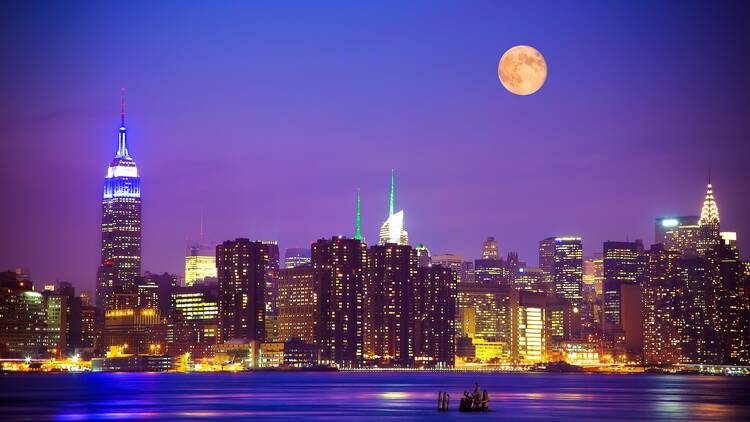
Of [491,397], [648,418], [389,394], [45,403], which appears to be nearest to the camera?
[648,418]

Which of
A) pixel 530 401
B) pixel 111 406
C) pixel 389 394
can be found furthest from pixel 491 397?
pixel 111 406

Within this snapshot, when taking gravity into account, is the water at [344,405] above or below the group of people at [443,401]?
below

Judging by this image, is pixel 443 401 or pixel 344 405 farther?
pixel 344 405

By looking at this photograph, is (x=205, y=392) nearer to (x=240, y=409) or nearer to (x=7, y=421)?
(x=240, y=409)

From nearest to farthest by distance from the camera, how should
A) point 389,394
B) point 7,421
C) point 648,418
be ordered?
1. point 7,421
2. point 648,418
3. point 389,394

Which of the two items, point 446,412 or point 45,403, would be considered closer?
point 446,412

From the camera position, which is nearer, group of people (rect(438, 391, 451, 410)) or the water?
the water

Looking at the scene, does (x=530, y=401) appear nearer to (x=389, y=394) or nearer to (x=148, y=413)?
(x=389, y=394)

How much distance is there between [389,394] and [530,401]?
91.5ft

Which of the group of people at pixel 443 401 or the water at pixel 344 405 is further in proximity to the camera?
the group of people at pixel 443 401

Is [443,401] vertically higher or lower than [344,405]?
higher

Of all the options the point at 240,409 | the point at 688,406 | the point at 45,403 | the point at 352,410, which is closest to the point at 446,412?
the point at 352,410

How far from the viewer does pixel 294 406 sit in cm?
15075

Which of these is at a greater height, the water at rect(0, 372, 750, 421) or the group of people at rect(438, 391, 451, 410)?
the group of people at rect(438, 391, 451, 410)
